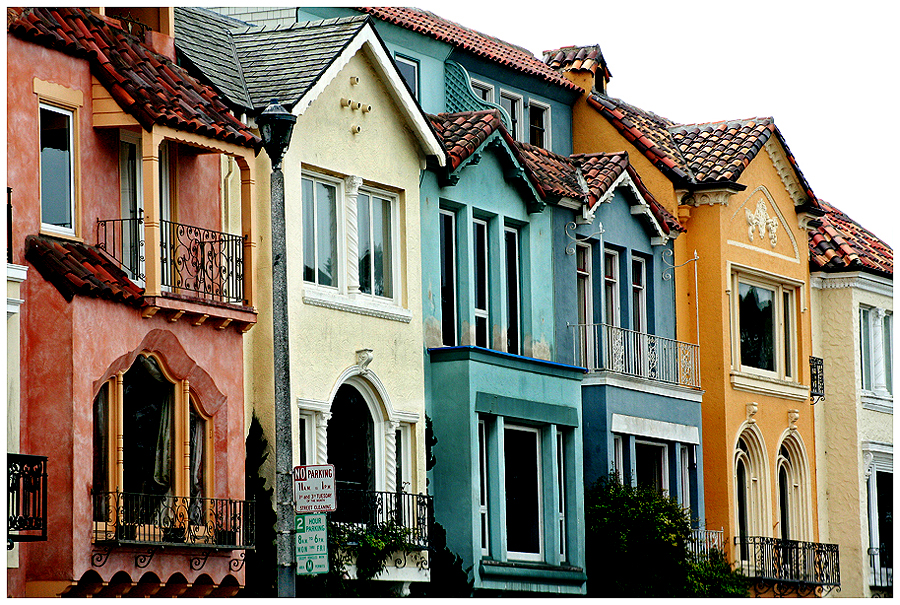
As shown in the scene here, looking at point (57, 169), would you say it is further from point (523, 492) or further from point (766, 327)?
point (766, 327)

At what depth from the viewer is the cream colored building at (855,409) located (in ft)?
133

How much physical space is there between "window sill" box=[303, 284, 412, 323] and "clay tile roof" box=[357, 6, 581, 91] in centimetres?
612

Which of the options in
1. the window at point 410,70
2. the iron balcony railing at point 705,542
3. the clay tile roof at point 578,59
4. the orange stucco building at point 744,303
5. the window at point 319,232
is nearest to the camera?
the window at point 319,232

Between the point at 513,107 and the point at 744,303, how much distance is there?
643cm

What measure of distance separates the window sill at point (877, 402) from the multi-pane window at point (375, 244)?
1606 cm

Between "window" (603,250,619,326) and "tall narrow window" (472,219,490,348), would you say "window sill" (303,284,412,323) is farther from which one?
"window" (603,250,619,326)

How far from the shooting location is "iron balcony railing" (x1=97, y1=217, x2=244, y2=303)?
931 inches

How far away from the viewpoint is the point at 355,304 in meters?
27.6

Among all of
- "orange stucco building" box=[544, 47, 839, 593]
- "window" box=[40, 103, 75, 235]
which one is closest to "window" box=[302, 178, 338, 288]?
"window" box=[40, 103, 75, 235]

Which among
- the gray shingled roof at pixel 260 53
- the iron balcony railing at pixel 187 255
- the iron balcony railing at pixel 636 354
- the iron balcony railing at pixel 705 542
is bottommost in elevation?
the iron balcony railing at pixel 705 542

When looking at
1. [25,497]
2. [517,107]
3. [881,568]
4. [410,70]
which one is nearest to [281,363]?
[25,497]

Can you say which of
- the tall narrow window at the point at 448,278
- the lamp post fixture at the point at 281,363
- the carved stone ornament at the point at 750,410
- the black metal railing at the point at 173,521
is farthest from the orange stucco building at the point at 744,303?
the lamp post fixture at the point at 281,363

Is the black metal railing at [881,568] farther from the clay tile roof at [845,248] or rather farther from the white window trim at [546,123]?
the white window trim at [546,123]

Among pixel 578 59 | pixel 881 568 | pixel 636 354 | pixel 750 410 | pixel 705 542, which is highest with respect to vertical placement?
pixel 578 59
